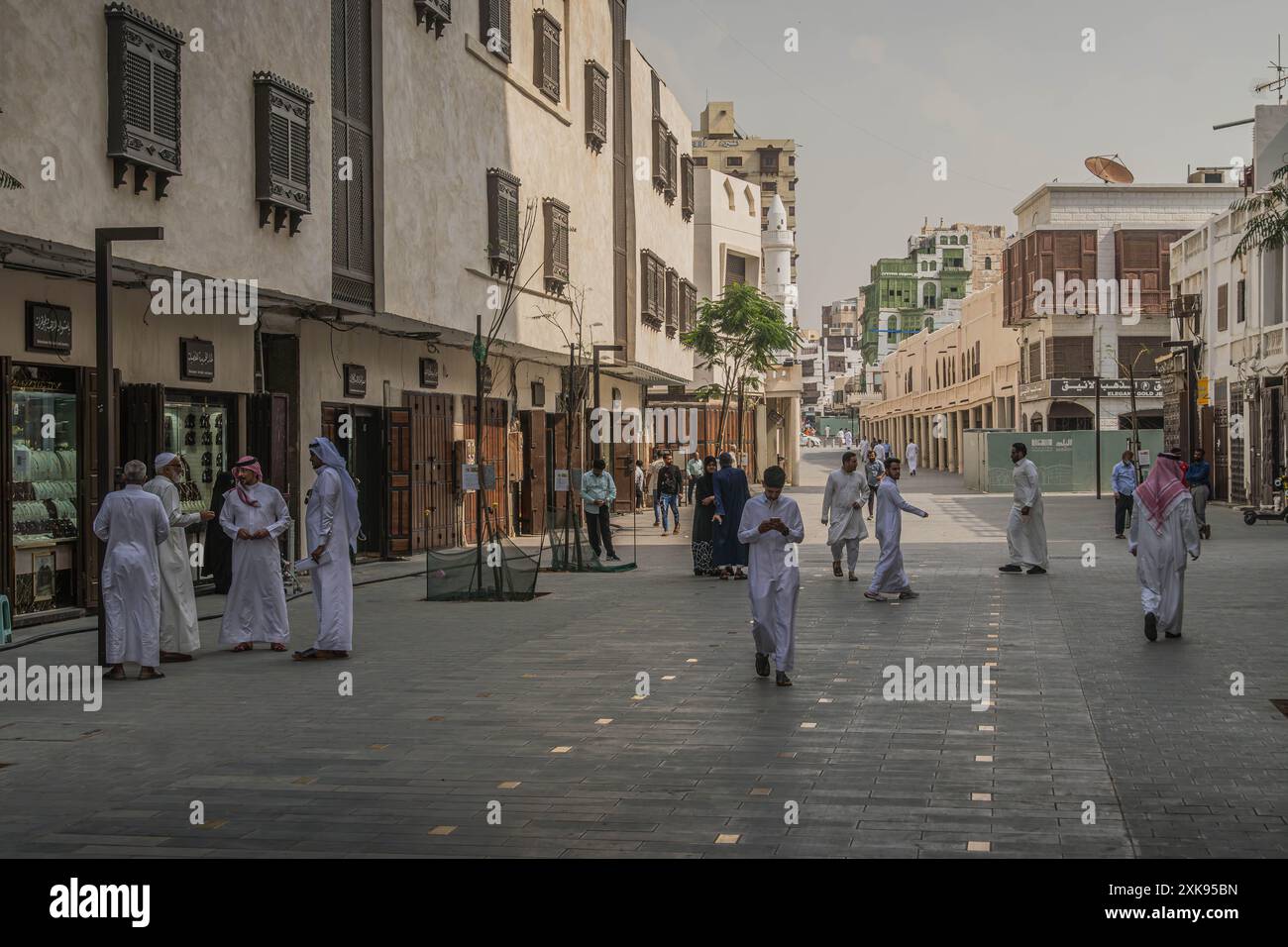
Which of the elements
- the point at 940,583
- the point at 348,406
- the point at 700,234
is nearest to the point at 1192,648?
the point at 940,583

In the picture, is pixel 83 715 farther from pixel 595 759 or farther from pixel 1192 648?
pixel 1192 648

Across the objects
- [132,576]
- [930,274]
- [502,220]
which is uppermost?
[930,274]

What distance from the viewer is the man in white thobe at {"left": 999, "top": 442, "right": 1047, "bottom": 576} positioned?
20.6 m

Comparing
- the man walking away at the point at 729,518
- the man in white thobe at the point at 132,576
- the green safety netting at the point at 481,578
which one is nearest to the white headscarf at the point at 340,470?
the man in white thobe at the point at 132,576

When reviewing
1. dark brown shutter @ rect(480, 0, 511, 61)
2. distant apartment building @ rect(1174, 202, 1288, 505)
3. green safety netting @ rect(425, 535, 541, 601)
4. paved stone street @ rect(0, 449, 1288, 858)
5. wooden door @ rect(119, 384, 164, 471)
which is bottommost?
paved stone street @ rect(0, 449, 1288, 858)

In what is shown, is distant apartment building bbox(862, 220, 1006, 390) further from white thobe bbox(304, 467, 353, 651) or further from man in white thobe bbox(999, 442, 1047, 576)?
white thobe bbox(304, 467, 353, 651)

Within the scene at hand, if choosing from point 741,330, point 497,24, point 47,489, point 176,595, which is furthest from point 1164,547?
point 741,330

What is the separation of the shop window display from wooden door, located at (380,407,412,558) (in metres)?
8.30

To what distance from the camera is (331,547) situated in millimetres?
12938

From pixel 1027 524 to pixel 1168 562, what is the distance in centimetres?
760

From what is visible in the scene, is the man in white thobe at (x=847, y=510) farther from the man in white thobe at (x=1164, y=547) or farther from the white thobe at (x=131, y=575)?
the white thobe at (x=131, y=575)

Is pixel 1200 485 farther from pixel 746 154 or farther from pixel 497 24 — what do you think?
pixel 746 154

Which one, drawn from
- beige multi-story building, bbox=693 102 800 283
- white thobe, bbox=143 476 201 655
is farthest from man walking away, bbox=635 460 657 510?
beige multi-story building, bbox=693 102 800 283

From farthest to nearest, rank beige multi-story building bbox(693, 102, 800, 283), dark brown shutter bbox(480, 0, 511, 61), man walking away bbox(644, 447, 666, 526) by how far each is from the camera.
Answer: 1. beige multi-story building bbox(693, 102, 800, 283)
2. man walking away bbox(644, 447, 666, 526)
3. dark brown shutter bbox(480, 0, 511, 61)
